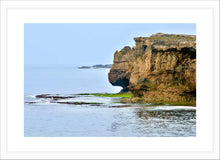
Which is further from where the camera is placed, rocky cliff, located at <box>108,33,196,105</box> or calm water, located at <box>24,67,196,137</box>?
rocky cliff, located at <box>108,33,196,105</box>

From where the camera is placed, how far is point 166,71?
61438mm

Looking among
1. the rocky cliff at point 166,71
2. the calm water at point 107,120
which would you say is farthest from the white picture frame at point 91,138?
the rocky cliff at point 166,71

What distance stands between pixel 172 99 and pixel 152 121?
49.2ft

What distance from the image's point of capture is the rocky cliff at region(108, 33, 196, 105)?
60000mm

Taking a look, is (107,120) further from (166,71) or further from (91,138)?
(166,71)

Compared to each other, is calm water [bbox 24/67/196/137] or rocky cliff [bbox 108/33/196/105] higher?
rocky cliff [bbox 108/33/196/105]

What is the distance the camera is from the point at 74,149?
29.3 meters

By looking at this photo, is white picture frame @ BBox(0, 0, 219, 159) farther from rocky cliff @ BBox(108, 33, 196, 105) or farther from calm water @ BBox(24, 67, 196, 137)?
rocky cliff @ BBox(108, 33, 196, 105)

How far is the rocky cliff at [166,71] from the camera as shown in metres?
60.0

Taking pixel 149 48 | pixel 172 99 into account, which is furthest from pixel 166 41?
pixel 172 99

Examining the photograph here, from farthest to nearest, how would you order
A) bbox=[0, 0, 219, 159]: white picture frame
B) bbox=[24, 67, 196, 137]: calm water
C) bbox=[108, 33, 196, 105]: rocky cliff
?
bbox=[108, 33, 196, 105]: rocky cliff, bbox=[24, 67, 196, 137]: calm water, bbox=[0, 0, 219, 159]: white picture frame

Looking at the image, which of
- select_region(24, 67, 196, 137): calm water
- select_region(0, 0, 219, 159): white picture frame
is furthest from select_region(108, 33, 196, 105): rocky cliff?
select_region(0, 0, 219, 159): white picture frame

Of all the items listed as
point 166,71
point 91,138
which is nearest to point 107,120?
point 91,138
